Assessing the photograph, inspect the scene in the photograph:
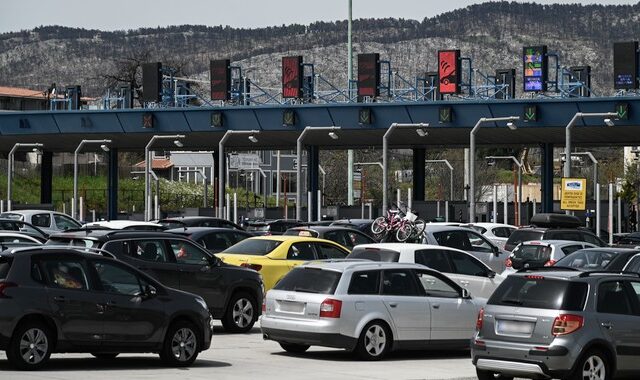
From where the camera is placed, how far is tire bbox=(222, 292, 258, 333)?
2295 cm

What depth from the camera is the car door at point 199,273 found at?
2228 centimetres

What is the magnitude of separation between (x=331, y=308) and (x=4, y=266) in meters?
4.49

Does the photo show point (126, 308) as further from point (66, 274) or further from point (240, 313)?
point (240, 313)

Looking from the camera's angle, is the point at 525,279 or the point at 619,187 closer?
the point at 525,279

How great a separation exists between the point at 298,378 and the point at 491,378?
232 centimetres

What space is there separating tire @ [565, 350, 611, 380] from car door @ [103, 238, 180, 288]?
26.5 feet

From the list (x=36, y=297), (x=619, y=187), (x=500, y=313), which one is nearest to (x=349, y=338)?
(x=500, y=313)

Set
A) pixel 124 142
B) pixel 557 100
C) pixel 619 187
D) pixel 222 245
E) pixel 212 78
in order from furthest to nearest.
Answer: pixel 619 187 → pixel 124 142 → pixel 212 78 → pixel 557 100 → pixel 222 245

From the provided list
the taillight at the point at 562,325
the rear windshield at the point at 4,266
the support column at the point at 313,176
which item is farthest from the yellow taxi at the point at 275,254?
the support column at the point at 313,176

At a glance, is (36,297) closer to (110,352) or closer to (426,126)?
(110,352)

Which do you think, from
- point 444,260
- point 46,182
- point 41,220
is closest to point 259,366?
point 444,260

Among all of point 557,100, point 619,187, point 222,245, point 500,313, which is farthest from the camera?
point 619,187

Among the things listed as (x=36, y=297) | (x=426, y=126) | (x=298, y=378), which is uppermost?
(x=426, y=126)

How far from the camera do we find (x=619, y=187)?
108m
